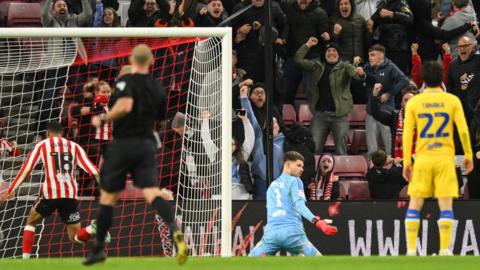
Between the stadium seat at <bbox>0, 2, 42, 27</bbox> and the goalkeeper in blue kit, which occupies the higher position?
the stadium seat at <bbox>0, 2, 42, 27</bbox>

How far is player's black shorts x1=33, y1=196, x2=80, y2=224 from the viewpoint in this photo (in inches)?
582

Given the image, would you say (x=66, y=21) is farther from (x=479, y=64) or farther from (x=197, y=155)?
(x=479, y=64)

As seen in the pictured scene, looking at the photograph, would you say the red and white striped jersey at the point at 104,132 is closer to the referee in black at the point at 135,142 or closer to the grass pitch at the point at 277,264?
the grass pitch at the point at 277,264

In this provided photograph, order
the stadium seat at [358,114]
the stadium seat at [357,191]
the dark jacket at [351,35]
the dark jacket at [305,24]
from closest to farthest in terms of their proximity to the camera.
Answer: the stadium seat at [357,191], the dark jacket at [305,24], the dark jacket at [351,35], the stadium seat at [358,114]

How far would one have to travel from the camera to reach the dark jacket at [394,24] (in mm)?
18172

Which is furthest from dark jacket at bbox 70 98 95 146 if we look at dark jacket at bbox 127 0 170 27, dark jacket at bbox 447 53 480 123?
dark jacket at bbox 447 53 480 123

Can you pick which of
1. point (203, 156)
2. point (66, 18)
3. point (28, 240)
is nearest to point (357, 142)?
point (203, 156)

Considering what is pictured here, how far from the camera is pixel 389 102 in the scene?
695 inches

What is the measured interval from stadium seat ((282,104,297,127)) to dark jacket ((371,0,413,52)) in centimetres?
170

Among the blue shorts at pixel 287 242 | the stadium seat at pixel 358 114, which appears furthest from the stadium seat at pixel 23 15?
the blue shorts at pixel 287 242

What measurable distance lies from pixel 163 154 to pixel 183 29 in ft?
6.91

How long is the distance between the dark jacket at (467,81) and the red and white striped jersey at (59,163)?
552 centimetres

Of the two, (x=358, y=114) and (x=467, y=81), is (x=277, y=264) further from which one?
(x=358, y=114)

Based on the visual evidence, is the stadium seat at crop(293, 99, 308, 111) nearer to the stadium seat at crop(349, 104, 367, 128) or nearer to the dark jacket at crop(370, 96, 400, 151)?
the stadium seat at crop(349, 104, 367, 128)
